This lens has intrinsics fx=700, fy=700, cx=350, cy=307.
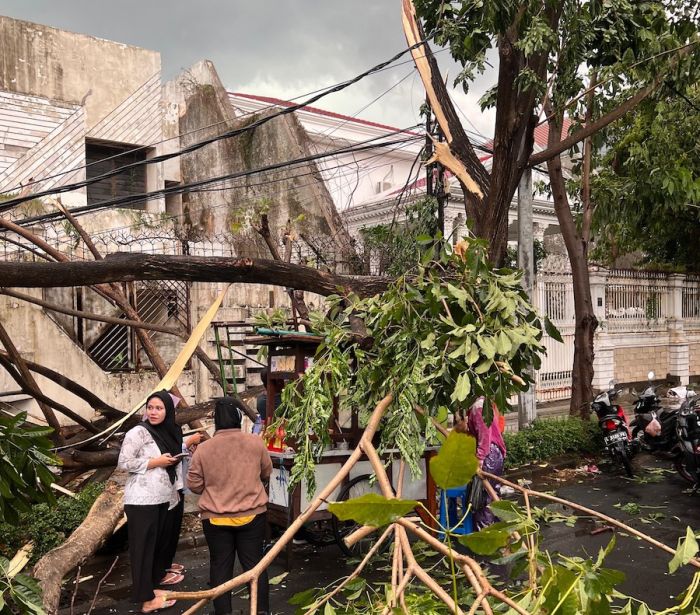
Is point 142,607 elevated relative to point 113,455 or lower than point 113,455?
lower

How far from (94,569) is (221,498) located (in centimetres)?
215

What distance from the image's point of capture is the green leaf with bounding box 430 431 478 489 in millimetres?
1616

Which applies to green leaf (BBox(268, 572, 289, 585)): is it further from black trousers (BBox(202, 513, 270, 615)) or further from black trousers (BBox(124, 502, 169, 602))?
black trousers (BBox(124, 502, 169, 602))

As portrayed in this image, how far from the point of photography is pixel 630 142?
1334cm

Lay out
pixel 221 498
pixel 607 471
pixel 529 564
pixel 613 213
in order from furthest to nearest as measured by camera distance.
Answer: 1. pixel 613 213
2. pixel 607 471
3. pixel 221 498
4. pixel 529 564

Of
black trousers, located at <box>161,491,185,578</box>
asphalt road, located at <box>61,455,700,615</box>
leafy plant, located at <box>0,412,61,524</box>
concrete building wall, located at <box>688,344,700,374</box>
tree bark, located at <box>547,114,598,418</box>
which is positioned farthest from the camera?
concrete building wall, located at <box>688,344,700,374</box>

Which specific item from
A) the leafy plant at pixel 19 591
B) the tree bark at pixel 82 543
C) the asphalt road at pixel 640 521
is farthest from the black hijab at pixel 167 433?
the asphalt road at pixel 640 521

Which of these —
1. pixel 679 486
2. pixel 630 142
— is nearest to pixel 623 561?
pixel 679 486

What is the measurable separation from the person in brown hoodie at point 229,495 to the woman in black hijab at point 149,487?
1.06ft

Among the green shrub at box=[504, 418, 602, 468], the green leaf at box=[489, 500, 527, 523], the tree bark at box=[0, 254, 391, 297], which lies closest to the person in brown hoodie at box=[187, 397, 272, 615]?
the tree bark at box=[0, 254, 391, 297]

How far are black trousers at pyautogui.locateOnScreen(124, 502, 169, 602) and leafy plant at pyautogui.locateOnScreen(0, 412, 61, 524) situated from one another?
158 cm

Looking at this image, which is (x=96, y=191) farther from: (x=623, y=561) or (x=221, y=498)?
(x=623, y=561)

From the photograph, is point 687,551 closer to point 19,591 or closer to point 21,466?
point 19,591

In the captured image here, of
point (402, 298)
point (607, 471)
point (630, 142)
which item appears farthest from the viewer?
point (630, 142)
